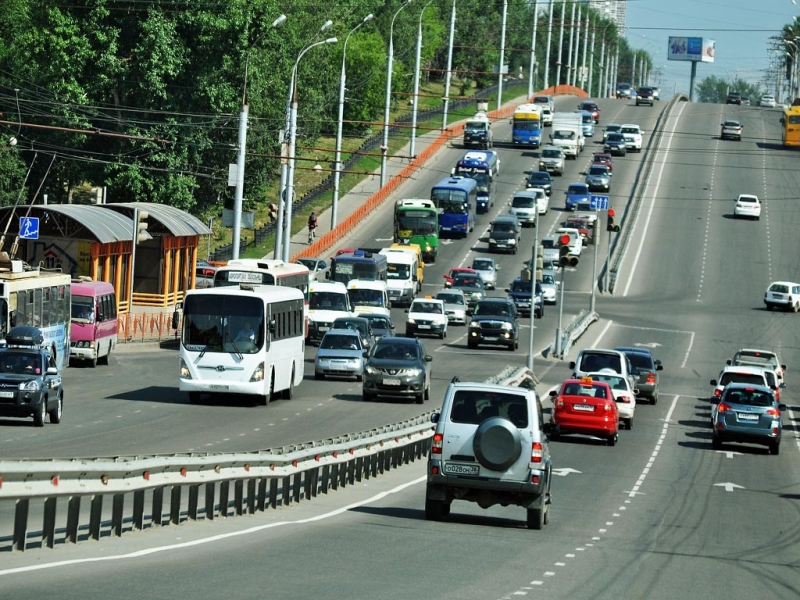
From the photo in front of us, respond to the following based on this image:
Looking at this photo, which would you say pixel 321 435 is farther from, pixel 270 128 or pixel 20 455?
pixel 270 128

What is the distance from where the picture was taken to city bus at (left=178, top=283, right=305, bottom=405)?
117 ft

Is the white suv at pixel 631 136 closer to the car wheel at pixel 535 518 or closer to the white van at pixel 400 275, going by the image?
the white van at pixel 400 275

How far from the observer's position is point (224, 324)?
3619 cm

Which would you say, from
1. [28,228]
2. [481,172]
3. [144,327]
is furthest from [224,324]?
[481,172]

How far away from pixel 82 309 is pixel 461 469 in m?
27.7

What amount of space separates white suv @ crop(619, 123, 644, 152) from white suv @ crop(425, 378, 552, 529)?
99.8 m

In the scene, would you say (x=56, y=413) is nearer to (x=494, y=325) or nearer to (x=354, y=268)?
(x=494, y=325)

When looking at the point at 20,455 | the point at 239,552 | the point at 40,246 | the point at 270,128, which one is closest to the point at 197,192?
the point at 270,128

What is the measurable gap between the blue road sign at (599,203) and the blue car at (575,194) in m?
0.50

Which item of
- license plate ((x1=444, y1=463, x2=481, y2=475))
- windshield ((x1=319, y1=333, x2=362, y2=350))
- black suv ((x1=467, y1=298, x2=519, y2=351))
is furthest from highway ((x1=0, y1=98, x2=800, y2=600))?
windshield ((x1=319, y1=333, x2=362, y2=350))

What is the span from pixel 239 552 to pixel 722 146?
11297cm

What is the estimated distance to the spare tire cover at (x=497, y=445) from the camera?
Answer: 19281mm

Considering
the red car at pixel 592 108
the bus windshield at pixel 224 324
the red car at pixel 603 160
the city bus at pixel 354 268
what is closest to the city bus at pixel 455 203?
the red car at pixel 603 160

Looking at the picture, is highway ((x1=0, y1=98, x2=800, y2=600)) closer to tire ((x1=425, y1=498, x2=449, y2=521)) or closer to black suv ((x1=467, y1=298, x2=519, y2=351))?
tire ((x1=425, y1=498, x2=449, y2=521))
